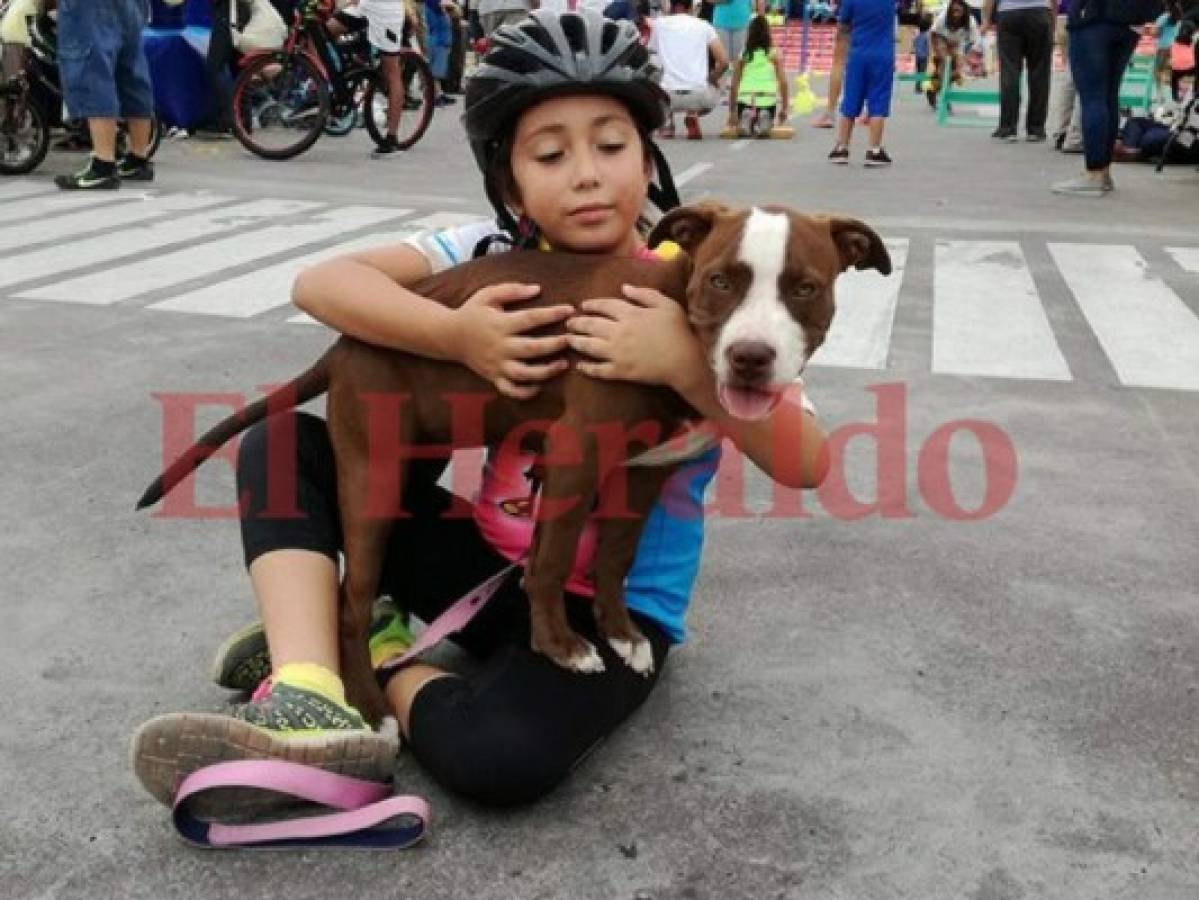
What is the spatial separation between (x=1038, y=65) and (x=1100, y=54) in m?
4.71

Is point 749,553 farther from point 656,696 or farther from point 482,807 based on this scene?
point 482,807

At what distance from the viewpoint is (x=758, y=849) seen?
6.45 ft

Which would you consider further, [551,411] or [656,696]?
[656,696]

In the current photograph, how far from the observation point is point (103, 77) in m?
8.11

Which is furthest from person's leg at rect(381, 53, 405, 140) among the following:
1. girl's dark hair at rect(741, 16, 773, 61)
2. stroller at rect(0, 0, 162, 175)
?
girl's dark hair at rect(741, 16, 773, 61)

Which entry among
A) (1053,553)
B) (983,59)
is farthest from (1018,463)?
(983,59)

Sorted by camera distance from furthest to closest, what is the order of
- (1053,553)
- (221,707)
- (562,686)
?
(1053,553) → (221,707) → (562,686)

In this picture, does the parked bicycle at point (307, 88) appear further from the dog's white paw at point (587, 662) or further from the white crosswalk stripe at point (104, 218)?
the dog's white paw at point (587, 662)

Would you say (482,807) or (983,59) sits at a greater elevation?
(983,59)

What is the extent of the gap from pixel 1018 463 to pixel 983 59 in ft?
61.0

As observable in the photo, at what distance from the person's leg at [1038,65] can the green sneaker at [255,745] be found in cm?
1193

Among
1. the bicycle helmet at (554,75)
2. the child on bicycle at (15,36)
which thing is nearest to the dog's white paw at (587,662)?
the bicycle helmet at (554,75)

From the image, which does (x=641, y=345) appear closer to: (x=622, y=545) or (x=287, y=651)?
(x=622, y=545)

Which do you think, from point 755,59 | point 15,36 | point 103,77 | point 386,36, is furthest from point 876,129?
point 15,36
